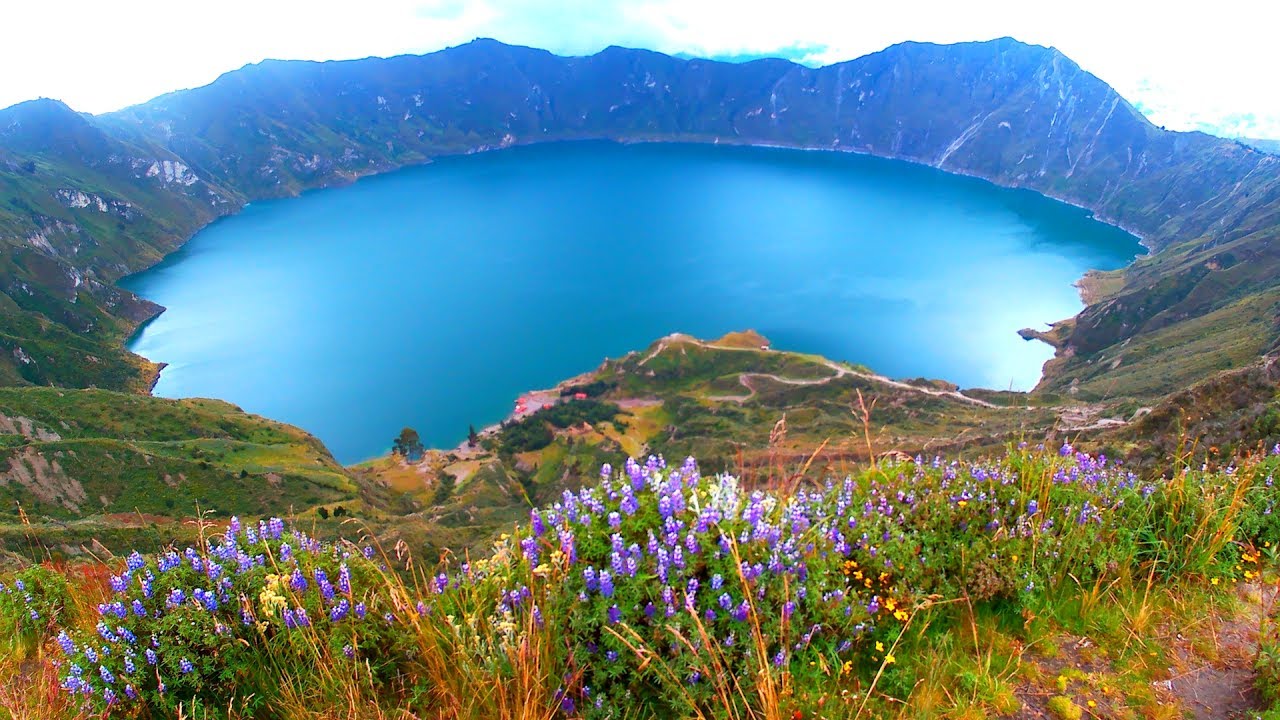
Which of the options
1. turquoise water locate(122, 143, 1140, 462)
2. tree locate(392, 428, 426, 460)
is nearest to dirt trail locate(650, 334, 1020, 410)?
turquoise water locate(122, 143, 1140, 462)

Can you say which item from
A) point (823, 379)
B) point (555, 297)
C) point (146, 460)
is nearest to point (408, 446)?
point (146, 460)

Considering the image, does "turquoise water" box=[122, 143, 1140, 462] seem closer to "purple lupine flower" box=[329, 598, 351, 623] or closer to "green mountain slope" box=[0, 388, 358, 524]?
"green mountain slope" box=[0, 388, 358, 524]

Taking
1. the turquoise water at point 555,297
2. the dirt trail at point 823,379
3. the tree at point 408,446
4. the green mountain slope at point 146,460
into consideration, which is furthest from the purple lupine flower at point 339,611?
the turquoise water at point 555,297

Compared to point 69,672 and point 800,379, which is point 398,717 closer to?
point 69,672

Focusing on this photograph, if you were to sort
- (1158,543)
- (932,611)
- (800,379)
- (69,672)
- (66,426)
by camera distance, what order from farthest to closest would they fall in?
(800,379) < (66,426) < (1158,543) < (932,611) < (69,672)

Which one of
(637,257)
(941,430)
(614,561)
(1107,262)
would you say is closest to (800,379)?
(941,430)
